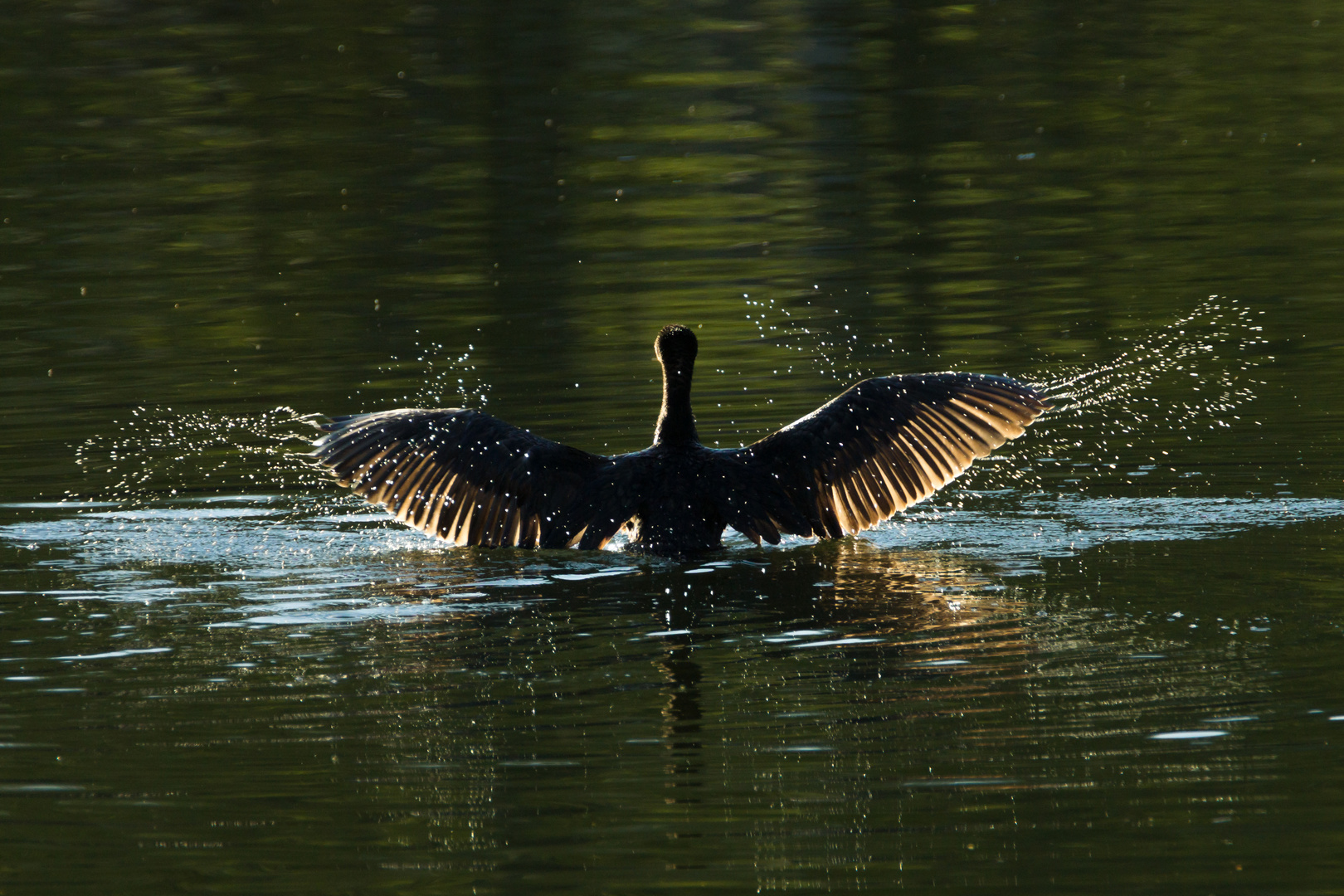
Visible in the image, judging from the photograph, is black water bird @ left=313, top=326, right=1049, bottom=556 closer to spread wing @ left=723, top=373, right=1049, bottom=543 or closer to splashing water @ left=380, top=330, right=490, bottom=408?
spread wing @ left=723, top=373, right=1049, bottom=543

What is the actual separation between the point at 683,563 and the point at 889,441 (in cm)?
165

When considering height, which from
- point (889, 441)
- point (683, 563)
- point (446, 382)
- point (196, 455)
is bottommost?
point (683, 563)

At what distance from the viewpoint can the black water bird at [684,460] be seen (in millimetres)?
10656

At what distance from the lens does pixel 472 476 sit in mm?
10945

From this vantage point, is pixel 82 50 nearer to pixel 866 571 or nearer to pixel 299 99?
pixel 299 99

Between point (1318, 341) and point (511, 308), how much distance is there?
304 inches

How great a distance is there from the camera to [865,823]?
6.40 m

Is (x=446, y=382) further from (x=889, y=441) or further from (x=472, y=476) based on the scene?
(x=889, y=441)

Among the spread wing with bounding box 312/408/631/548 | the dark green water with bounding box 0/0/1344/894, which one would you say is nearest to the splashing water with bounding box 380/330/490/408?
the dark green water with bounding box 0/0/1344/894

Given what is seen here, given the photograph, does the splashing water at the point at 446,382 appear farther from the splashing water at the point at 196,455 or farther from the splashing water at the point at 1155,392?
the splashing water at the point at 1155,392

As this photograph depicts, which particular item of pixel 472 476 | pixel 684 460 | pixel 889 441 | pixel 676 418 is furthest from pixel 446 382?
pixel 889 441

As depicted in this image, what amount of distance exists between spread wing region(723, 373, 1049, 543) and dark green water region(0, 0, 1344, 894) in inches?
11.3

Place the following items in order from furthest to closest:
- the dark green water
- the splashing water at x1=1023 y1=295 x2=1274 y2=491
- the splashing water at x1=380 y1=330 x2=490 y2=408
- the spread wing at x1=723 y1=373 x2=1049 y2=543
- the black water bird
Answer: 1. the splashing water at x1=380 y1=330 x2=490 y2=408
2. the splashing water at x1=1023 y1=295 x2=1274 y2=491
3. the spread wing at x1=723 y1=373 x2=1049 y2=543
4. the black water bird
5. the dark green water

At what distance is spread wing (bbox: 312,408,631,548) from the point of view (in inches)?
420
